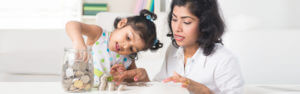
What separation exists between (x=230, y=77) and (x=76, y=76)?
59cm

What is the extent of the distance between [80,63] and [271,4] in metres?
2.00

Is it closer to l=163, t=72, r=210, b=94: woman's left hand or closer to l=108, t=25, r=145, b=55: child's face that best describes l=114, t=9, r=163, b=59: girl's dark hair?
l=108, t=25, r=145, b=55: child's face

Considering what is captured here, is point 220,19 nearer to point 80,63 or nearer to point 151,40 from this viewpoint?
point 151,40

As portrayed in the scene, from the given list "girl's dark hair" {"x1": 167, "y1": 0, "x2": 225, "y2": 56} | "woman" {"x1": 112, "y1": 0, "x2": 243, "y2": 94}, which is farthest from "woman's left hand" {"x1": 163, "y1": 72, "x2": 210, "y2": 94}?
"girl's dark hair" {"x1": 167, "y1": 0, "x2": 225, "y2": 56}

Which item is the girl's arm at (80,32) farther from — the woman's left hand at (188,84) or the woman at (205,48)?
the woman's left hand at (188,84)

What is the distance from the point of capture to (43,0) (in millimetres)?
3867

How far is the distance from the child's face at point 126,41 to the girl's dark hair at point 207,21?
23 centimetres

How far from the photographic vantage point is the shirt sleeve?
112 centimetres

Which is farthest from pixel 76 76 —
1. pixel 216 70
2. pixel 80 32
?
Result: pixel 216 70

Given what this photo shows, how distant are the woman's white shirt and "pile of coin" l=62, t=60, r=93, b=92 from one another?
1.81 ft

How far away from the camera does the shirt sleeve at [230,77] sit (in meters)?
1.12

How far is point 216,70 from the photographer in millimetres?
1169

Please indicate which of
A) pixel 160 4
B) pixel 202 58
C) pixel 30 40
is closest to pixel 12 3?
pixel 160 4

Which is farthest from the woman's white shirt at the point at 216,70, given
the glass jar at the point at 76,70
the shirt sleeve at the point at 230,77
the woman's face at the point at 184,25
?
the glass jar at the point at 76,70
